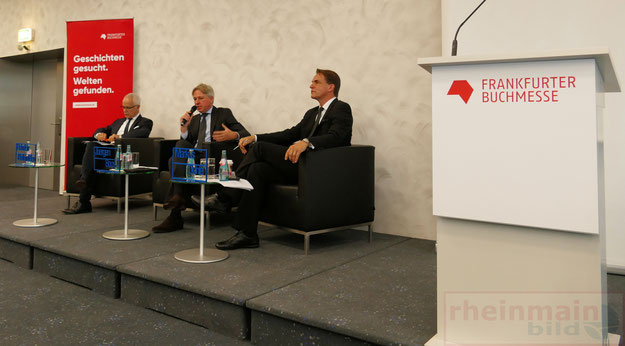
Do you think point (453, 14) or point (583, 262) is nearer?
point (583, 262)

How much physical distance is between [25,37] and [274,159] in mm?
5478

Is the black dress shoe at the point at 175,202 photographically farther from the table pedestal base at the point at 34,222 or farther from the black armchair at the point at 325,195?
the table pedestal base at the point at 34,222

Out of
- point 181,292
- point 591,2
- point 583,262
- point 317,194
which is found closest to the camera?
point 583,262

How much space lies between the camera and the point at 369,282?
2.44 m

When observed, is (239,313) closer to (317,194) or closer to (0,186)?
(317,194)

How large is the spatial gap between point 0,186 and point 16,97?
139 centimetres

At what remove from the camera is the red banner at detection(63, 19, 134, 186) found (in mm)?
5426

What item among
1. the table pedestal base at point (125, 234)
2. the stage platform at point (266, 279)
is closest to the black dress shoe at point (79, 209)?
the stage platform at point (266, 279)

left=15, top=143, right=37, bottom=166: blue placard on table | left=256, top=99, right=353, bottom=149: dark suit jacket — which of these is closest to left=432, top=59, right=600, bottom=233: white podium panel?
left=256, top=99, right=353, bottom=149: dark suit jacket

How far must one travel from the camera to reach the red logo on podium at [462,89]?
5.12 ft

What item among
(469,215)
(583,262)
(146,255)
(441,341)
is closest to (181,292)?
(146,255)

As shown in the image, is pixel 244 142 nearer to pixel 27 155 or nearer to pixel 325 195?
pixel 325 195

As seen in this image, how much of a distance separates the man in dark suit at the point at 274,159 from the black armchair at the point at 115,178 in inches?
61.5

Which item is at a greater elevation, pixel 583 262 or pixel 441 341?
pixel 583 262
